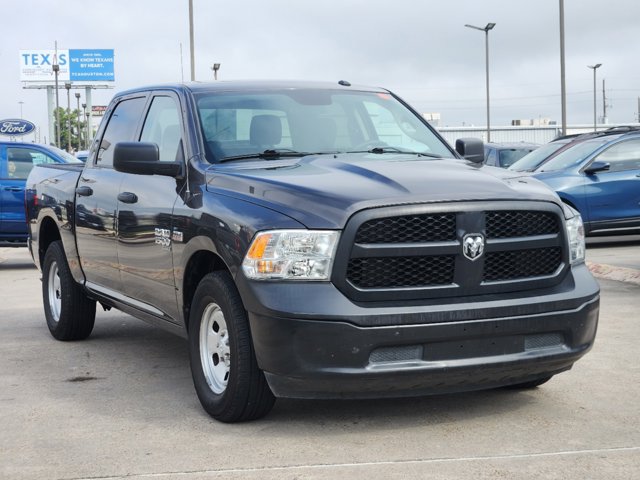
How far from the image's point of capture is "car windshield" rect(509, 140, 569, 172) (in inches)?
655

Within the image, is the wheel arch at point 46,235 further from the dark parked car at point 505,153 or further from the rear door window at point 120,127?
the dark parked car at point 505,153

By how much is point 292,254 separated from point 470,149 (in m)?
2.32

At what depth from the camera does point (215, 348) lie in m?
5.59

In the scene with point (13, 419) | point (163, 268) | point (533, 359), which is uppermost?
point (163, 268)

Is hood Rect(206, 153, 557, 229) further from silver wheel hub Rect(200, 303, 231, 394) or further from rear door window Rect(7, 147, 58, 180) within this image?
rear door window Rect(7, 147, 58, 180)

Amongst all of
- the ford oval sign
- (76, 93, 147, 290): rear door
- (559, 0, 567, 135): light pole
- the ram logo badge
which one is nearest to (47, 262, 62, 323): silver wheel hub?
(76, 93, 147, 290): rear door

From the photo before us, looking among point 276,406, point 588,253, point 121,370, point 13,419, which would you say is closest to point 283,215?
point 276,406

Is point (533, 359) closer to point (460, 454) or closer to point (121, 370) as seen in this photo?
point (460, 454)

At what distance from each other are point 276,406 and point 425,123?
232cm

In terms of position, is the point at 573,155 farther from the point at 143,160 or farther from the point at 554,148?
the point at 143,160

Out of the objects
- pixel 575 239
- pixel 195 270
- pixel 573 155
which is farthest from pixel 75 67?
pixel 575 239

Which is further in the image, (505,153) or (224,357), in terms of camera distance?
(505,153)

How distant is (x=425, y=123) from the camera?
7.08m

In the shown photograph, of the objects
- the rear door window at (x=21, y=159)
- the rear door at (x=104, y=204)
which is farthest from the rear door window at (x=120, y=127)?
the rear door window at (x=21, y=159)
